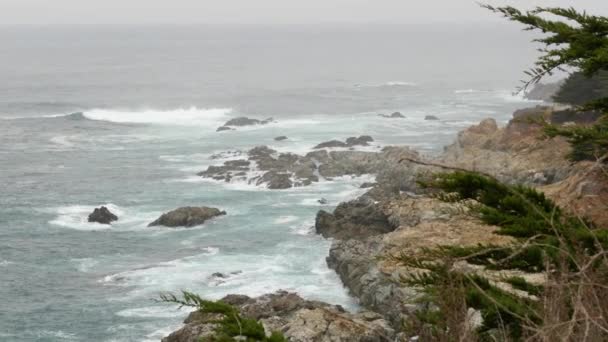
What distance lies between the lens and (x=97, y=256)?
39.8m

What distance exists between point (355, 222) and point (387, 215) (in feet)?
7.80

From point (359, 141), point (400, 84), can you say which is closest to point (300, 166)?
point (359, 141)

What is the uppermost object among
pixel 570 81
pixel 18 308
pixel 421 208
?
pixel 570 81

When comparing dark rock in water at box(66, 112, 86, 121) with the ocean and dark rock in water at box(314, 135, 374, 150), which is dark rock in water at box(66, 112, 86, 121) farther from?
dark rock in water at box(314, 135, 374, 150)

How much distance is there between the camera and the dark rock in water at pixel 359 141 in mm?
66938

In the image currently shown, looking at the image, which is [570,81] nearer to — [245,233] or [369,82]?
[245,233]

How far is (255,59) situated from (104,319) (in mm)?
165553

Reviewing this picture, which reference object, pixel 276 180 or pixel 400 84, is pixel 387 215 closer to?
pixel 276 180

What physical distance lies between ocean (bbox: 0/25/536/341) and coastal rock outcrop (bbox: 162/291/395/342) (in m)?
3.59

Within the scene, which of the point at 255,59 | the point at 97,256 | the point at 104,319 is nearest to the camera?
the point at 104,319

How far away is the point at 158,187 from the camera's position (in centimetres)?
5438

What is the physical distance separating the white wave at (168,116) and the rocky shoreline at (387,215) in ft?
89.2

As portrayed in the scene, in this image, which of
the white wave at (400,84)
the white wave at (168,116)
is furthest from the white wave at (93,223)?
the white wave at (400,84)

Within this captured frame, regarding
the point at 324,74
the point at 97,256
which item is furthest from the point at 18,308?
the point at 324,74
